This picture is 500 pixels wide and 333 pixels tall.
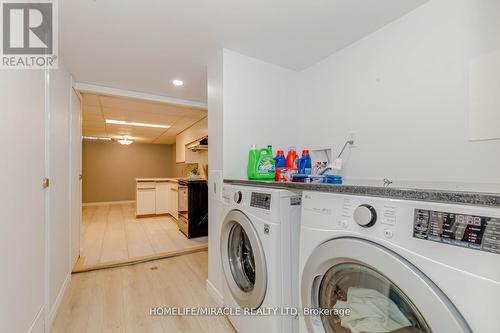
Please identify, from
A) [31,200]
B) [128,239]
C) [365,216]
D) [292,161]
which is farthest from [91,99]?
[365,216]

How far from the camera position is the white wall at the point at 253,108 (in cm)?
165

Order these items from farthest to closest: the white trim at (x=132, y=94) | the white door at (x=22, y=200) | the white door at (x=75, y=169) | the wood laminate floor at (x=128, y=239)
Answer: the wood laminate floor at (x=128, y=239), the white trim at (x=132, y=94), the white door at (x=75, y=169), the white door at (x=22, y=200)

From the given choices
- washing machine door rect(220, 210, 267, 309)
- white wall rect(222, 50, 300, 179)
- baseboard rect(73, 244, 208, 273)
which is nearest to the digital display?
washing machine door rect(220, 210, 267, 309)

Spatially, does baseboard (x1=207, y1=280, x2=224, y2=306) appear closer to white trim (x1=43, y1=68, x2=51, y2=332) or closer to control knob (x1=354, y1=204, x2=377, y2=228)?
white trim (x1=43, y1=68, x2=51, y2=332)

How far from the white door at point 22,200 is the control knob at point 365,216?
4.50 ft

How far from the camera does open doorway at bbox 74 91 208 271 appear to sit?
281cm

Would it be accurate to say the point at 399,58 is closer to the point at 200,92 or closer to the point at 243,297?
the point at 243,297

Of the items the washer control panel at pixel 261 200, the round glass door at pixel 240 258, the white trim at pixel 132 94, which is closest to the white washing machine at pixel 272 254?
the washer control panel at pixel 261 200

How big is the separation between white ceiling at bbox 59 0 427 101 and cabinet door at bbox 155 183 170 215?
10.1 ft

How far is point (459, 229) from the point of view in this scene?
0.48 metres

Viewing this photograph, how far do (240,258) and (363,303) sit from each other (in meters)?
0.83

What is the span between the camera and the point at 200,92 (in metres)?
2.62

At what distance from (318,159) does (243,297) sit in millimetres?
1224

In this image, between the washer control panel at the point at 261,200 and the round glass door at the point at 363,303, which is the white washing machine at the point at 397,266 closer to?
the round glass door at the point at 363,303
